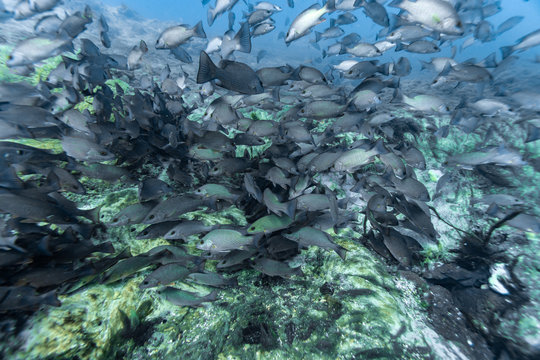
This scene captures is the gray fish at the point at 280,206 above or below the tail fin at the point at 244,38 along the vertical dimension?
below

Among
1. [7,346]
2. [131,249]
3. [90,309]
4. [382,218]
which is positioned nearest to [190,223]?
[131,249]

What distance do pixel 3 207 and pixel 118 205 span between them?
1016mm

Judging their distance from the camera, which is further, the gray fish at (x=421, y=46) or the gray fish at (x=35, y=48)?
the gray fish at (x=421, y=46)

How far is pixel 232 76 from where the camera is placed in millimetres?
2393

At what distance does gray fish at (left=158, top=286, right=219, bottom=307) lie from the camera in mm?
1986

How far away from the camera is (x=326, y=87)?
370 cm

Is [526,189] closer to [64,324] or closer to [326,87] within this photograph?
[326,87]

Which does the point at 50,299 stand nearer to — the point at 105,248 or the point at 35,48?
the point at 105,248

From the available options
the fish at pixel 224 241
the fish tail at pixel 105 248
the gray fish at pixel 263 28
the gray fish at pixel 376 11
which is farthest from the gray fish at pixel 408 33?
the fish tail at pixel 105 248

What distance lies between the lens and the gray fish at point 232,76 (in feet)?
7.47

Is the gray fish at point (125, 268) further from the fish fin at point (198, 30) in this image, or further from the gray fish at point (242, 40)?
the fish fin at point (198, 30)

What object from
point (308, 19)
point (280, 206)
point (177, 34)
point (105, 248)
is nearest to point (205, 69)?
point (280, 206)

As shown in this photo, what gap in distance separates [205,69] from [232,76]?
0.27 m

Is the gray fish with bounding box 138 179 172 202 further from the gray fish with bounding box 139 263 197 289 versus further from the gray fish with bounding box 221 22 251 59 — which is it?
the gray fish with bounding box 221 22 251 59
